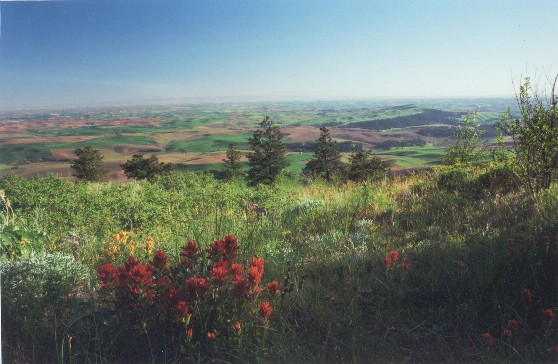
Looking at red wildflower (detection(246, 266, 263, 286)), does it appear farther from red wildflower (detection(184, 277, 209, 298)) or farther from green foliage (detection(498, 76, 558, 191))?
green foliage (detection(498, 76, 558, 191))

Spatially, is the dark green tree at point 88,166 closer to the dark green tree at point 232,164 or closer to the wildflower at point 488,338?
the dark green tree at point 232,164

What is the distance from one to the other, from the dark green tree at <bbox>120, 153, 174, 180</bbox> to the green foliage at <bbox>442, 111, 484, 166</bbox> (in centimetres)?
769

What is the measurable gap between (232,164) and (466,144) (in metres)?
6.86

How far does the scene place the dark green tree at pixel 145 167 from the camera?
10828mm

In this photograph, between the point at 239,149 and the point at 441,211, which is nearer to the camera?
the point at 441,211

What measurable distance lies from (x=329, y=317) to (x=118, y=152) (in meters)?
7.36

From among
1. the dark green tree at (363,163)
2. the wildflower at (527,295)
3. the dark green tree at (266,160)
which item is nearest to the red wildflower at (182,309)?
the wildflower at (527,295)

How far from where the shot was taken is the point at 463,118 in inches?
390

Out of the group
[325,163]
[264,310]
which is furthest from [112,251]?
[325,163]

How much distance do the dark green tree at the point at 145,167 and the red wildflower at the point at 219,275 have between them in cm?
896

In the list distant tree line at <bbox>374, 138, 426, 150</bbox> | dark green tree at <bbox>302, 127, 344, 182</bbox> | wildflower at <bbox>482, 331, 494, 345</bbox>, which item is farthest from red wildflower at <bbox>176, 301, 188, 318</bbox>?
dark green tree at <bbox>302, 127, 344, 182</bbox>

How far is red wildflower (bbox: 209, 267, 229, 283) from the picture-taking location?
2154 millimetres

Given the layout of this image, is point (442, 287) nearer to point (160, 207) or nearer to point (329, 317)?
point (329, 317)

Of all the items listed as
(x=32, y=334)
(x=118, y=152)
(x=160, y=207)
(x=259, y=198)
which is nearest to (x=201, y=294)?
(x=32, y=334)
